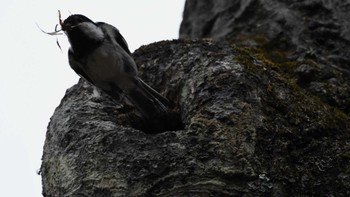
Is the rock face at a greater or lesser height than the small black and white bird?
lesser

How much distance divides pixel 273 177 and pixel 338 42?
Result: 1391 millimetres

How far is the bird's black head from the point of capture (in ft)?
10.8

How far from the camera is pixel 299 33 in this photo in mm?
3846

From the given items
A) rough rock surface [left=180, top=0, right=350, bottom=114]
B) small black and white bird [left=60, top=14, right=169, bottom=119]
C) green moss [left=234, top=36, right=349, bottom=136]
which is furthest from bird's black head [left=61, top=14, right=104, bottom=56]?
rough rock surface [left=180, top=0, right=350, bottom=114]

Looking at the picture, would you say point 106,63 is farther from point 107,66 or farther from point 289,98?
point 289,98

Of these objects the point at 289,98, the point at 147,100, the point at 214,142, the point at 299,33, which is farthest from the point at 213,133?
the point at 299,33

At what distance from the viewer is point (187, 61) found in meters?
3.25

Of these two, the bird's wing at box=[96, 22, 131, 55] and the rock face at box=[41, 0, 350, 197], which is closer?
the rock face at box=[41, 0, 350, 197]

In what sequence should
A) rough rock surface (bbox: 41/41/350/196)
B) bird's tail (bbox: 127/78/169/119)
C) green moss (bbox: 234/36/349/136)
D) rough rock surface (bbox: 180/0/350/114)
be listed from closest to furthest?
rough rock surface (bbox: 41/41/350/196) < green moss (bbox: 234/36/349/136) < bird's tail (bbox: 127/78/169/119) < rough rock surface (bbox: 180/0/350/114)

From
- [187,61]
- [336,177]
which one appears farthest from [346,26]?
[336,177]

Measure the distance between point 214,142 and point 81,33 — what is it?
3.17 feet

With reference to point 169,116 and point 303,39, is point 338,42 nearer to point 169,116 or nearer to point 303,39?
point 303,39

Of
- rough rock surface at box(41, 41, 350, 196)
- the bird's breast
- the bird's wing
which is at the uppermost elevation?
the bird's wing

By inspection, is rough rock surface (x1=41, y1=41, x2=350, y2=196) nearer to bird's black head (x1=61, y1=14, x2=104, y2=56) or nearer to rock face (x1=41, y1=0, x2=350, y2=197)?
rock face (x1=41, y1=0, x2=350, y2=197)
